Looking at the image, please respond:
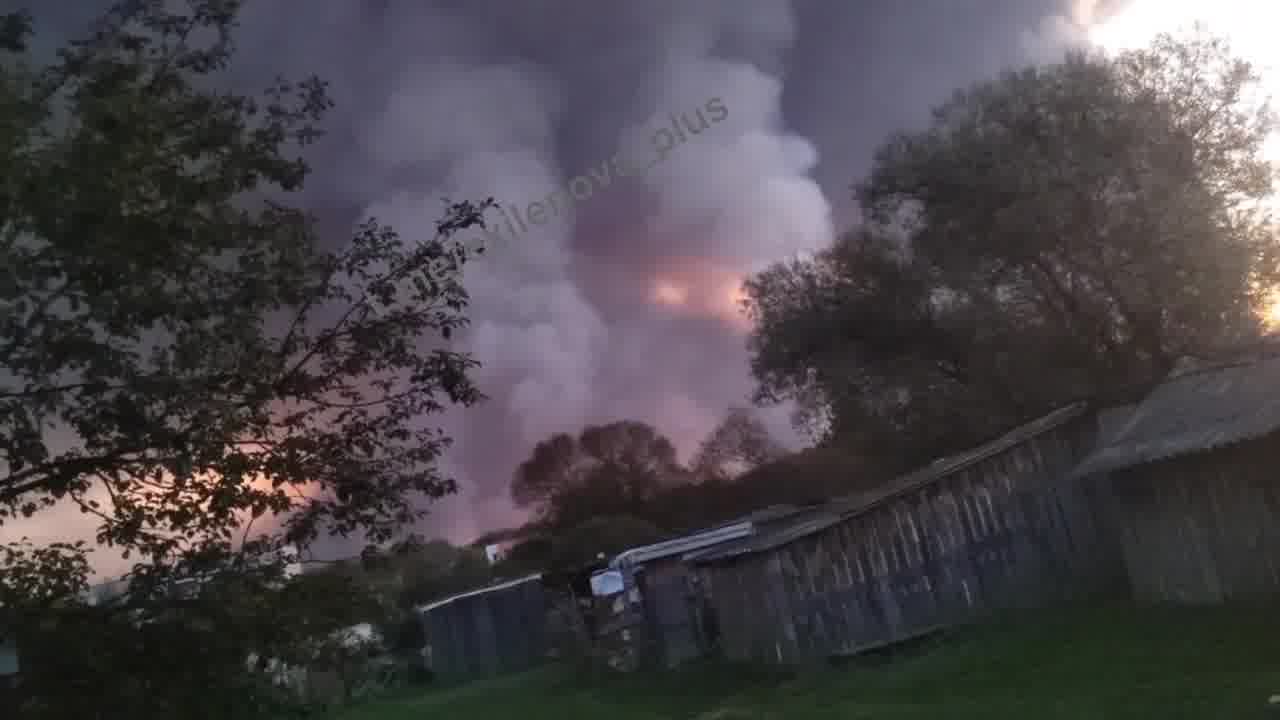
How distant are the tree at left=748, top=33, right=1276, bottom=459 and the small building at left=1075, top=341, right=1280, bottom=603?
13.3m

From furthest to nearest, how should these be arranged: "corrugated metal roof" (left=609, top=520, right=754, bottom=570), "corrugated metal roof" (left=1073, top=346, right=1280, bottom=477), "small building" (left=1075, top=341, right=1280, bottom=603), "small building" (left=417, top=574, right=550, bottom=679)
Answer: "small building" (left=417, top=574, right=550, bottom=679), "corrugated metal roof" (left=609, top=520, right=754, bottom=570), "small building" (left=1075, top=341, right=1280, bottom=603), "corrugated metal roof" (left=1073, top=346, right=1280, bottom=477)

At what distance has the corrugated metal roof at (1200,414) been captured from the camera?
58.5 feet

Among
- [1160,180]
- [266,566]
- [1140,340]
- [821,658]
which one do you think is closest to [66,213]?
[266,566]

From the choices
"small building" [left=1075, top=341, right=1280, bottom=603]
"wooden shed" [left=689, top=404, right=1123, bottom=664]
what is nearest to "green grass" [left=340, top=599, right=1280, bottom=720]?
"small building" [left=1075, top=341, right=1280, bottom=603]

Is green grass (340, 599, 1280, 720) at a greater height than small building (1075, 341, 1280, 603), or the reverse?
small building (1075, 341, 1280, 603)

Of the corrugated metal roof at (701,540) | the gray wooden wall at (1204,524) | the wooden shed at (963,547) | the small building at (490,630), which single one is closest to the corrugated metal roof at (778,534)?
the wooden shed at (963,547)

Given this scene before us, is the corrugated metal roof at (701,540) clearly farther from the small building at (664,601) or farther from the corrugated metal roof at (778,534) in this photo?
the corrugated metal roof at (778,534)

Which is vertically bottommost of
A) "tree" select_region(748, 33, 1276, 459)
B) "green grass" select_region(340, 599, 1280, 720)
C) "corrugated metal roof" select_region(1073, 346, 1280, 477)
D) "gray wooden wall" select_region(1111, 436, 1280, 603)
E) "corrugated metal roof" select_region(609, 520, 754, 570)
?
"green grass" select_region(340, 599, 1280, 720)

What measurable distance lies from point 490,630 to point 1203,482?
33689mm

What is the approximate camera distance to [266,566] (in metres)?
9.74

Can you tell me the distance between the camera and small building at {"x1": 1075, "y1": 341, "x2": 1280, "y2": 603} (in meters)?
18.5

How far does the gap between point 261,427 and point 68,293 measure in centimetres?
174

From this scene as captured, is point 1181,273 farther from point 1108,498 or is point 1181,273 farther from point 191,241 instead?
point 191,241

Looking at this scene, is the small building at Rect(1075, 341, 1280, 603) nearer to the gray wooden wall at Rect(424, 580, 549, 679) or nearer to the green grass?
the green grass
